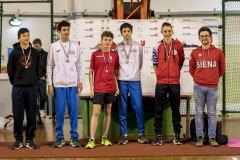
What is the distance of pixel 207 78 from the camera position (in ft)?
18.6

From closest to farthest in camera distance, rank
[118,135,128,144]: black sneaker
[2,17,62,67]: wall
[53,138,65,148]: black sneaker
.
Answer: [53,138,65,148]: black sneaker, [118,135,128,144]: black sneaker, [2,17,62,67]: wall

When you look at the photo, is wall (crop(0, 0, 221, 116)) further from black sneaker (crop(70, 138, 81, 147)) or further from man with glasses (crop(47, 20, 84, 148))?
black sneaker (crop(70, 138, 81, 147))

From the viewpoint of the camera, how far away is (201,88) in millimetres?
5707

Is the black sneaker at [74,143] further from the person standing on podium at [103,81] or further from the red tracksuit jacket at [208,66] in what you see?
the red tracksuit jacket at [208,66]

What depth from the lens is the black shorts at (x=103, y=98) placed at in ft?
18.8

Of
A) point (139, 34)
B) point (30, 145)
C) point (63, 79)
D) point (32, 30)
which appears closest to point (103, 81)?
point (63, 79)

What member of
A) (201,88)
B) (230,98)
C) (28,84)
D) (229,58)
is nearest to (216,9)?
(229,58)

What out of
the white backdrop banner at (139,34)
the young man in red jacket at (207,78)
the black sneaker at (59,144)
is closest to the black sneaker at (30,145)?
the black sneaker at (59,144)

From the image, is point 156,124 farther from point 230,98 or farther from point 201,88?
point 230,98

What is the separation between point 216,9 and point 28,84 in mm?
7014

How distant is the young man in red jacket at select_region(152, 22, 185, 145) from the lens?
579 centimetres

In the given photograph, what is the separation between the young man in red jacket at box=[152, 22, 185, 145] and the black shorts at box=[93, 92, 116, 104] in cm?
63

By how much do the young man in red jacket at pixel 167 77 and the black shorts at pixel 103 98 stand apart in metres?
0.63

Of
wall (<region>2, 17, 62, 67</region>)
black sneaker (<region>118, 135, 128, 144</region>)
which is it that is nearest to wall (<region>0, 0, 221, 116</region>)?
wall (<region>2, 17, 62, 67</region>)
